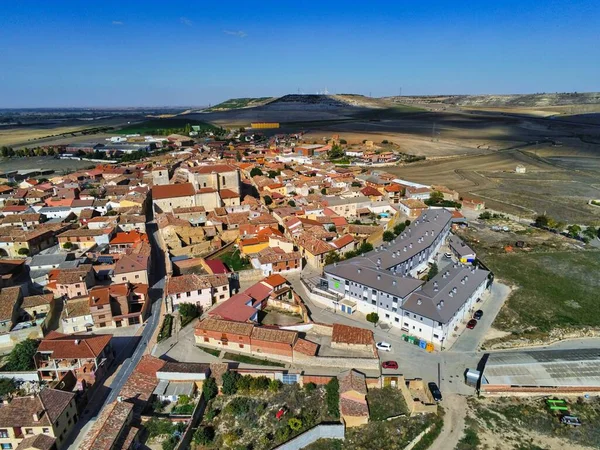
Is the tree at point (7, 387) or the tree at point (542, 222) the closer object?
the tree at point (7, 387)

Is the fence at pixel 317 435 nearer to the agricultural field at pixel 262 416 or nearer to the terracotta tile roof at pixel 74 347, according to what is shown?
the agricultural field at pixel 262 416

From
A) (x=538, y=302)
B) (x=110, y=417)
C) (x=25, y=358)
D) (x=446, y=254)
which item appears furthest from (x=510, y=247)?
(x=25, y=358)

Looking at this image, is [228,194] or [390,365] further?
[228,194]

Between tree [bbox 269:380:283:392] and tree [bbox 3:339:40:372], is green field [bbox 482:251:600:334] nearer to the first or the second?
tree [bbox 269:380:283:392]

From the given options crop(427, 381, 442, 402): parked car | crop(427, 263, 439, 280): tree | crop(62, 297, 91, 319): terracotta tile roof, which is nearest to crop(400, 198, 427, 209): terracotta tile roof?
crop(427, 263, 439, 280): tree

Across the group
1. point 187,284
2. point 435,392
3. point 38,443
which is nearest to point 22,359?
point 38,443

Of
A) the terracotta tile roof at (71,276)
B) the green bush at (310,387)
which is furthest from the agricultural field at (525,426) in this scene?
the terracotta tile roof at (71,276)

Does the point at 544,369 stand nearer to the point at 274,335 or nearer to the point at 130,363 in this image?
the point at 274,335
